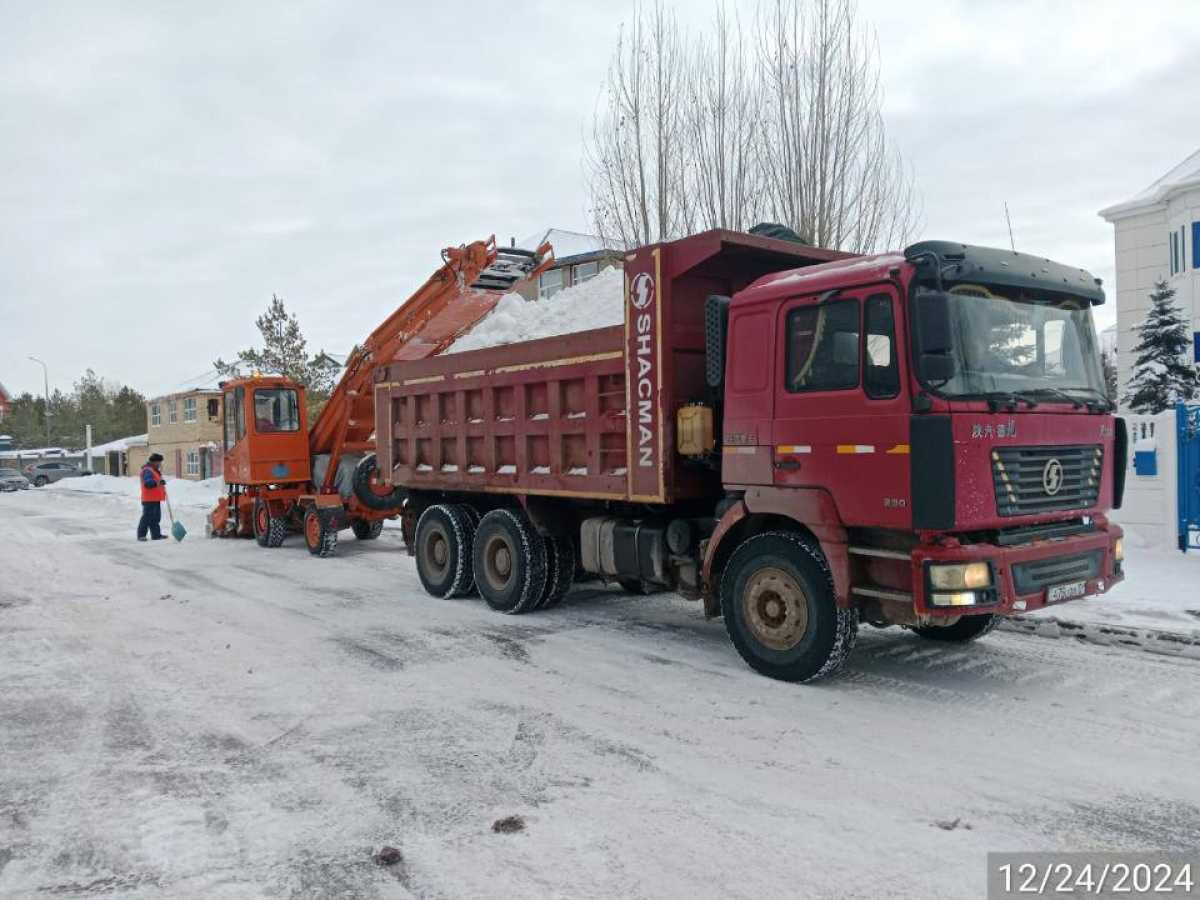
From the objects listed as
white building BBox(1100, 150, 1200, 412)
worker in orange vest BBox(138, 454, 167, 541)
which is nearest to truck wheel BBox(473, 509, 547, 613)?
worker in orange vest BBox(138, 454, 167, 541)

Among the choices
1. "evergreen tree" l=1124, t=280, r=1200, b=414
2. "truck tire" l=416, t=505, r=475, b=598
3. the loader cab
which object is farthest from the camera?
"evergreen tree" l=1124, t=280, r=1200, b=414

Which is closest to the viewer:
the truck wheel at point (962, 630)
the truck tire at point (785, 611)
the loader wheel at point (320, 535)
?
the truck tire at point (785, 611)

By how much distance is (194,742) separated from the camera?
5.16 m

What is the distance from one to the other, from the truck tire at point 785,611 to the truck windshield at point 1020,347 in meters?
1.47

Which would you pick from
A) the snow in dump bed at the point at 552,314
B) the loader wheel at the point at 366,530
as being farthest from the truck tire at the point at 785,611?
the loader wheel at the point at 366,530

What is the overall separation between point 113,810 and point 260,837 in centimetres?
87

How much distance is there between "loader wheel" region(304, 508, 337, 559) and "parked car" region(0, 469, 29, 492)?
3735 centimetres

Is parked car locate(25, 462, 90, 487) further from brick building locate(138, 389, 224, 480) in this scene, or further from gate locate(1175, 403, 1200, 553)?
gate locate(1175, 403, 1200, 553)

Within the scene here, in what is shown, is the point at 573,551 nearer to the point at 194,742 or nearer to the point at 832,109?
the point at 194,742

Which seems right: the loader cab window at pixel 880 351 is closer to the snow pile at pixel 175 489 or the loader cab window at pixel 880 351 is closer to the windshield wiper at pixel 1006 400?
the windshield wiper at pixel 1006 400

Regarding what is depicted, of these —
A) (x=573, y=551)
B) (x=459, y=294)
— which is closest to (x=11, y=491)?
(x=459, y=294)

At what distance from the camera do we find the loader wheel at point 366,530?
611 inches

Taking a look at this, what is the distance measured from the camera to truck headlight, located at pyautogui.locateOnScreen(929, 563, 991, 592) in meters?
5.25
